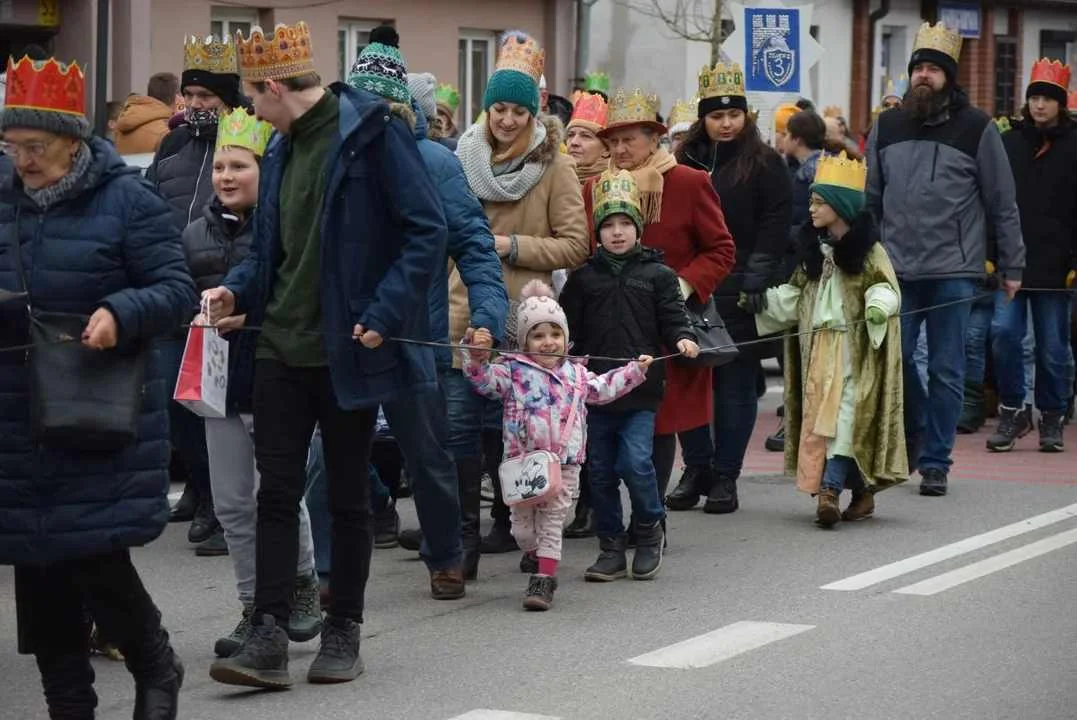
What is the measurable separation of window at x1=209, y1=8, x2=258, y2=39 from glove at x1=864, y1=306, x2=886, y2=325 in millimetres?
16671

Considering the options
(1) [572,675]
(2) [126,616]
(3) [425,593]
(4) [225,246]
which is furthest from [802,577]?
(2) [126,616]

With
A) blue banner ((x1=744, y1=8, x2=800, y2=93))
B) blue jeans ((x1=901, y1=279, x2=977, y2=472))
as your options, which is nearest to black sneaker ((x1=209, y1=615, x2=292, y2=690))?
blue jeans ((x1=901, y1=279, x2=977, y2=472))

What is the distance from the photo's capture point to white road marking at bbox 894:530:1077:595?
27.9 ft

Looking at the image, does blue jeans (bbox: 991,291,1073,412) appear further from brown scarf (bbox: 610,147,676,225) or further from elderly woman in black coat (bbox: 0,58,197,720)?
elderly woman in black coat (bbox: 0,58,197,720)

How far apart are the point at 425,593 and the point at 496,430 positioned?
1.13 meters

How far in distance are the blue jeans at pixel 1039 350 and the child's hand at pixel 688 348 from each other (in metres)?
4.95

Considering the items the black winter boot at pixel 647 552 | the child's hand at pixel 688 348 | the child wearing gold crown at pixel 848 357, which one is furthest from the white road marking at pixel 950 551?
the child's hand at pixel 688 348

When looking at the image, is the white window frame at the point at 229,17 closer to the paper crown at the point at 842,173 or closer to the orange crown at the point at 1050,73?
the orange crown at the point at 1050,73

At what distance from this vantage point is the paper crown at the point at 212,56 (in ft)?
30.9

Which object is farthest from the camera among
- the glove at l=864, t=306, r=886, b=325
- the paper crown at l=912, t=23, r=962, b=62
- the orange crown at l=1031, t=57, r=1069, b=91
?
the orange crown at l=1031, t=57, r=1069, b=91

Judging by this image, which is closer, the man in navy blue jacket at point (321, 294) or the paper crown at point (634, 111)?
the man in navy blue jacket at point (321, 294)

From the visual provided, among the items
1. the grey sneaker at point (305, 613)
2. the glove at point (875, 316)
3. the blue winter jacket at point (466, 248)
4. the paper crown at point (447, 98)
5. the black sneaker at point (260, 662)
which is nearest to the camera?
the black sneaker at point (260, 662)

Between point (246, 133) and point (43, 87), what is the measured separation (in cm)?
180

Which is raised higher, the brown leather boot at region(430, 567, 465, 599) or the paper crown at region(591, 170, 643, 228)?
the paper crown at region(591, 170, 643, 228)
